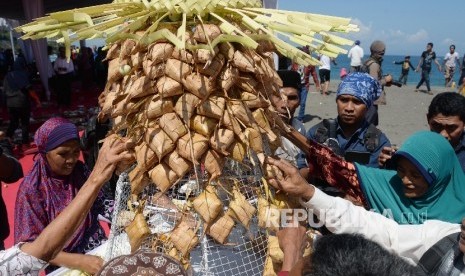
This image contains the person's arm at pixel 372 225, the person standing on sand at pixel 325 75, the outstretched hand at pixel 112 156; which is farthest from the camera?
the person standing on sand at pixel 325 75

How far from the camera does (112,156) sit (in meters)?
1.57

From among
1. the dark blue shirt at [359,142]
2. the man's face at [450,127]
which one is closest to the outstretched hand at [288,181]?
the dark blue shirt at [359,142]

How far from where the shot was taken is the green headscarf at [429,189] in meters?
2.00

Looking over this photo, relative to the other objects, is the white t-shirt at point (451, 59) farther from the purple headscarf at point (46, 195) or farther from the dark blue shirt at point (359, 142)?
the purple headscarf at point (46, 195)

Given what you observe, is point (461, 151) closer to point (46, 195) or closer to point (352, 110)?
point (352, 110)

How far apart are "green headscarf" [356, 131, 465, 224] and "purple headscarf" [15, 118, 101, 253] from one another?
1.63 meters

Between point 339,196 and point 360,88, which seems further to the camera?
point 360,88

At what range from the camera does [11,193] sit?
524 centimetres

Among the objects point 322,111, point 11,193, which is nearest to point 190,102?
point 11,193

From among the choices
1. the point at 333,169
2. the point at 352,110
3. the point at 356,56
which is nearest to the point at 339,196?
the point at 333,169

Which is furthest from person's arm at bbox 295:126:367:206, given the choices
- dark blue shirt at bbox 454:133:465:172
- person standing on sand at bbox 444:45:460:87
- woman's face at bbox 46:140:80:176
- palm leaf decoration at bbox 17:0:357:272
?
person standing on sand at bbox 444:45:460:87

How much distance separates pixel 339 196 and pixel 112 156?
138 centimetres

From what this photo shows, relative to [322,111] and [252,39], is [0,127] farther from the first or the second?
[252,39]

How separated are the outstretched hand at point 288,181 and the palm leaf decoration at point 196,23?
1.36ft
